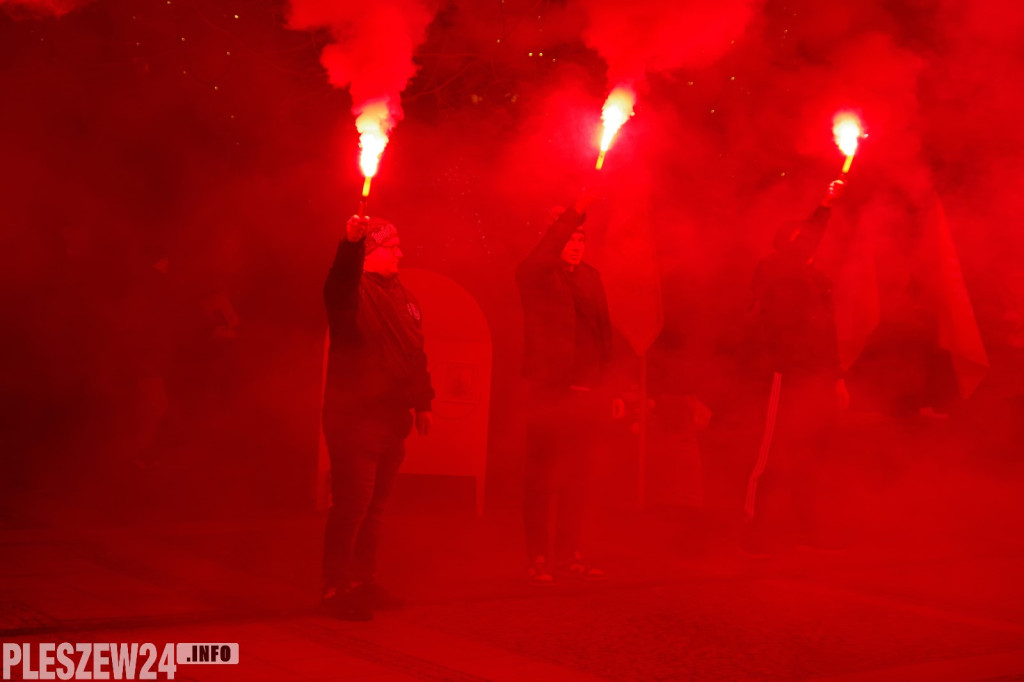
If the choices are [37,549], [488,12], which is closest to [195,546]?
[37,549]

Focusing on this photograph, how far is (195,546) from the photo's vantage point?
22.0 feet

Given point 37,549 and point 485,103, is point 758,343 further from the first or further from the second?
point 37,549

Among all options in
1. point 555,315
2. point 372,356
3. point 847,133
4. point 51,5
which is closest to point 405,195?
point 555,315

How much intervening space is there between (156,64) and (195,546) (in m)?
4.70

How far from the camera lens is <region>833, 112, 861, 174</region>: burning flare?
20.7ft

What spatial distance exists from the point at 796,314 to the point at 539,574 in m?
2.42

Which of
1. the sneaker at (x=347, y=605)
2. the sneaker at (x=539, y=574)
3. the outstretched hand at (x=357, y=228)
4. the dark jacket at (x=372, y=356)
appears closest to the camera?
the outstretched hand at (x=357, y=228)

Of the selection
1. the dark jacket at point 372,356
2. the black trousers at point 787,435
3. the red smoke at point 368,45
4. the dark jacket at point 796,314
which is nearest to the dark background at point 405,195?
the dark jacket at point 796,314

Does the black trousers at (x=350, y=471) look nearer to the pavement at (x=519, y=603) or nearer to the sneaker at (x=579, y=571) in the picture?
the pavement at (x=519, y=603)

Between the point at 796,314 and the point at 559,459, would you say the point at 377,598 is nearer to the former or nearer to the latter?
the point at 559,459

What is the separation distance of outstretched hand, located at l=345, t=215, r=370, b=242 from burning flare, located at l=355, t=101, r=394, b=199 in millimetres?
96

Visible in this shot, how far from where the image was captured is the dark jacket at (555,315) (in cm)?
603

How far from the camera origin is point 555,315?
615 centimetres

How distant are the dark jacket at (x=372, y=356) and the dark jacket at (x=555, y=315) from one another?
0.88 m
